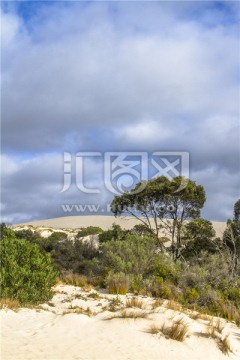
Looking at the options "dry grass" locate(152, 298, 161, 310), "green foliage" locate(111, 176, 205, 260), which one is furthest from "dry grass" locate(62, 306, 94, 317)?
"green foliage" locate(111, 176, 205, 260)

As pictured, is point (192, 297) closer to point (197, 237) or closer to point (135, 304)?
point (135, 304)

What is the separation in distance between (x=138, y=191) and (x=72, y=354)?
17.2m

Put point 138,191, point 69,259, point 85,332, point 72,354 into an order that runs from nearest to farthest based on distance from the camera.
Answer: point 72,354 → point 85,332 → point 69,259 → point 138,191

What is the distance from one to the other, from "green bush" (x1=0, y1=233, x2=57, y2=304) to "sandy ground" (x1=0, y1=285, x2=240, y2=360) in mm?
722

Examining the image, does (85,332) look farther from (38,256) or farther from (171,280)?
(171,280)

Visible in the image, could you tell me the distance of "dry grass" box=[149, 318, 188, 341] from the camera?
8.86 meters

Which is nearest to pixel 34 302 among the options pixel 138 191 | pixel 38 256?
pixel 38 256

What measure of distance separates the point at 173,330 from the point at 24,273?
15.9 ft

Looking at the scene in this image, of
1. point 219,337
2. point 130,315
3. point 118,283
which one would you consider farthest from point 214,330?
point 118,283

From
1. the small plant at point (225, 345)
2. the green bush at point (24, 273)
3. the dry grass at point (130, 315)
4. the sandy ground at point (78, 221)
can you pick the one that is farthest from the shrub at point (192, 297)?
the sandy ground at point (78, 221)

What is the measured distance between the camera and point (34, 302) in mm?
11820

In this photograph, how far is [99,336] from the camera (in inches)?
348

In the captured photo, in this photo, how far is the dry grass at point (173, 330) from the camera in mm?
8859

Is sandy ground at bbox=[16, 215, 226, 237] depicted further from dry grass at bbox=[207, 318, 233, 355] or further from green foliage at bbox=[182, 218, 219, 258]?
dry grass at bbox=[207, 318, 233, 355]
